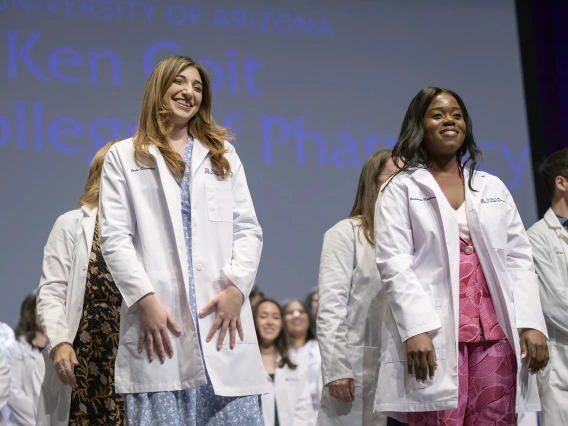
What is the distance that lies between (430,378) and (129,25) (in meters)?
4.31

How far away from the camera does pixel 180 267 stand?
2670 millimetres

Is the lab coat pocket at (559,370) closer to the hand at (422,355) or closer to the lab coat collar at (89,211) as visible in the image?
the hand at (422,355)

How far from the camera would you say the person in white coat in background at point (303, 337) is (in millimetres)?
5980

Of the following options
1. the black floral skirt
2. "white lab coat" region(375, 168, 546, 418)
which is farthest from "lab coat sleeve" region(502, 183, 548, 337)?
the black floral skirt

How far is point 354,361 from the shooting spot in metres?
3.61

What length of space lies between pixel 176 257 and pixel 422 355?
0.83 meters

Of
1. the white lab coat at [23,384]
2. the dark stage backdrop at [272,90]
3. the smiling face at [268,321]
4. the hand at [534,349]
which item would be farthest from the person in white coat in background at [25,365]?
the hand at [534,349]

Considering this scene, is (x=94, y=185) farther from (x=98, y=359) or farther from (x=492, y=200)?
(x=492, y=200)

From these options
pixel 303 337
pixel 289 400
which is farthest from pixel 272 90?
pixel 289 400

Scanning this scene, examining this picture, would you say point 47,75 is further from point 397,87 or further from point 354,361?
point 354,361

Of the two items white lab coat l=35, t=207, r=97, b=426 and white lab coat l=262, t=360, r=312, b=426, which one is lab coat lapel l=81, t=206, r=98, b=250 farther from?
white lab coat l=262, t=360, r=312, b=426

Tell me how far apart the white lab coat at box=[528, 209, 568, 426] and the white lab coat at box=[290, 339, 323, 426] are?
1.86 m

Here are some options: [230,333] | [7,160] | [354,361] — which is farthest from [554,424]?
[7,160]

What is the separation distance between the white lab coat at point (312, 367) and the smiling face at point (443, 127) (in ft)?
9.22
